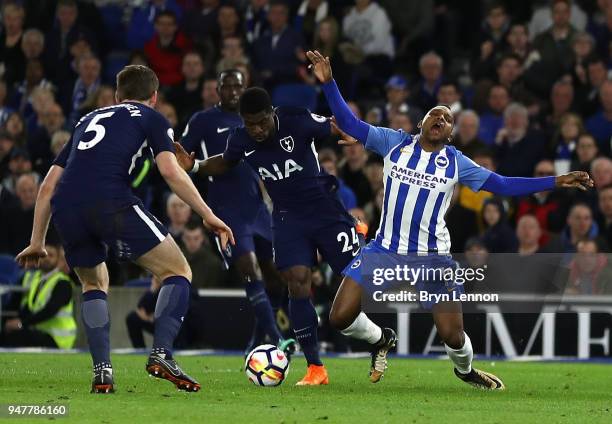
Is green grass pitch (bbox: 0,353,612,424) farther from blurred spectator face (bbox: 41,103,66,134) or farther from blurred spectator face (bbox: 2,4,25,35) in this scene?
blurred spectator face (bbox: 2,4,25,35)

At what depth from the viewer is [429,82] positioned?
728 inches

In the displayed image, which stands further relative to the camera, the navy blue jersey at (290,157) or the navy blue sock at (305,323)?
the navy blue jersey at (290,157)

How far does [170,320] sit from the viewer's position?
9.53 metres

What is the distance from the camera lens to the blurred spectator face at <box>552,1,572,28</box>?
59.6ft

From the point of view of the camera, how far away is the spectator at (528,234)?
15555 millimetres

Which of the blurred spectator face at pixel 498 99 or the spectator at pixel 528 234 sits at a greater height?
the blurred spectator face at pixel 498 99

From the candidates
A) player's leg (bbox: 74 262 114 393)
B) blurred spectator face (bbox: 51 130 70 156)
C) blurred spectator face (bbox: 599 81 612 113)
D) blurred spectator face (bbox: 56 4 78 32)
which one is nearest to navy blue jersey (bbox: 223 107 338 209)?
player's leg (bbox: 74 262 114 393)

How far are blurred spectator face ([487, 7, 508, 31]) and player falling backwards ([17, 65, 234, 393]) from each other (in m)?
9.92

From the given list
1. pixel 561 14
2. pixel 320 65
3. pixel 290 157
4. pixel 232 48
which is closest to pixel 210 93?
pixel 232 48

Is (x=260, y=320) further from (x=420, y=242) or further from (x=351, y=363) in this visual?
(x=420, y=242)

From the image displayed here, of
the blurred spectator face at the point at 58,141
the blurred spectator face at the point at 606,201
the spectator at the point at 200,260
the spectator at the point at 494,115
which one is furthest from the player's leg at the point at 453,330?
the blurred spectator face at the point at 58,141

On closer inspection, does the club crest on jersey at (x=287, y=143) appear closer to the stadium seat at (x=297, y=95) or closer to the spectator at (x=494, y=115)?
the spectator at (x=494, y=115)

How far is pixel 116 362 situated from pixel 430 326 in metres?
3.89

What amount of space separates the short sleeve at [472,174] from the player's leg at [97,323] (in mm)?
2712
